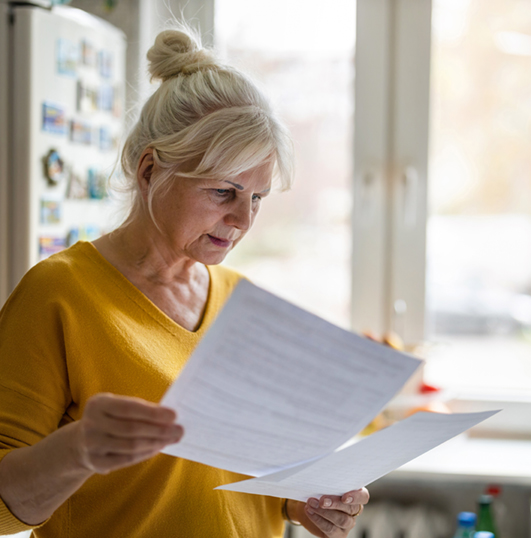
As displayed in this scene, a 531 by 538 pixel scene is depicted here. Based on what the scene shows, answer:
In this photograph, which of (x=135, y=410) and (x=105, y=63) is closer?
(x=135, y=410)

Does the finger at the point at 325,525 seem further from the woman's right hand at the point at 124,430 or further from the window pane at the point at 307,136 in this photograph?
the window pane at the point at 307,136

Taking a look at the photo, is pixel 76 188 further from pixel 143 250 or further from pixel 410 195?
pixel 410 195

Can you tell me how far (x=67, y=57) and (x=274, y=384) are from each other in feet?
3.82

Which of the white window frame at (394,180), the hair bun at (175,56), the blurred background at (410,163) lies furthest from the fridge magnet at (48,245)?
the white window frame at (394,180)

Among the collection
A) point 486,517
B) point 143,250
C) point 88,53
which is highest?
point 88,53

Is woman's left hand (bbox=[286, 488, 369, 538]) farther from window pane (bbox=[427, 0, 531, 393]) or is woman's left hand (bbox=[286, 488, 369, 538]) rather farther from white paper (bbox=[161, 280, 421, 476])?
window pane (bbox=[427, 0, 531, 393])

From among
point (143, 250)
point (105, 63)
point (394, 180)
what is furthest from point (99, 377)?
point (394, 180)

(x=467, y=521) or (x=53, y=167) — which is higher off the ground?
(x=53, y=167)

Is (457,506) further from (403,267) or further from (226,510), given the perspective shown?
(226,510)

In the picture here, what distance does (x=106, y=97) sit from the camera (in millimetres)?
1565

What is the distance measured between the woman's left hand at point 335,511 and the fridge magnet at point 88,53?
3.86 feet

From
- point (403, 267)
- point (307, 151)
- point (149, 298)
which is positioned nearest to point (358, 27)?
point (307, 151)

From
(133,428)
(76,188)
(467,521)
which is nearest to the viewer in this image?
(133,428)

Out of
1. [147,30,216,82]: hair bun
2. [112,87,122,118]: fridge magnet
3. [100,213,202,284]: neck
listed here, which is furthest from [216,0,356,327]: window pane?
[100,213,202,284]: neck
